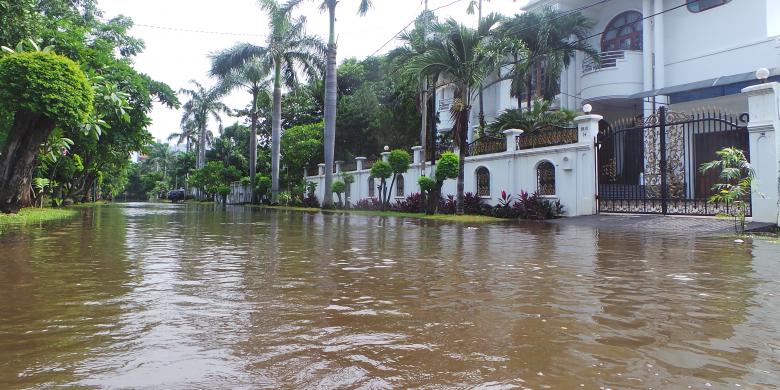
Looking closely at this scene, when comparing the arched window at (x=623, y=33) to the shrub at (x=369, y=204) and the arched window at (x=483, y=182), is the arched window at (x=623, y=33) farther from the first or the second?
the shrub at (x=369, y=204)

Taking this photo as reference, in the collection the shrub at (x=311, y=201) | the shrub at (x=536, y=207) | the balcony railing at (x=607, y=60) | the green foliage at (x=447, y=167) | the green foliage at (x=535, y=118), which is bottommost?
the shrub at (x=536, y=207)

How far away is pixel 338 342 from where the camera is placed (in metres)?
3.29

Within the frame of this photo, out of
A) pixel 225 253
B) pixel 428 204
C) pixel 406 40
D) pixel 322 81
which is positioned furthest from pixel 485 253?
pixel 322 81

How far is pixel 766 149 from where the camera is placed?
12.3m

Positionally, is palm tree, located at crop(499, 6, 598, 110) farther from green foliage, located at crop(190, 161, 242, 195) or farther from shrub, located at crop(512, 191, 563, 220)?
green foliage, located at crop(190, 161, 242, 195)

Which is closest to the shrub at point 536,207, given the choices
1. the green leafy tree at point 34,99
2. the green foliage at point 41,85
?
the green leafy tree at point 34,99

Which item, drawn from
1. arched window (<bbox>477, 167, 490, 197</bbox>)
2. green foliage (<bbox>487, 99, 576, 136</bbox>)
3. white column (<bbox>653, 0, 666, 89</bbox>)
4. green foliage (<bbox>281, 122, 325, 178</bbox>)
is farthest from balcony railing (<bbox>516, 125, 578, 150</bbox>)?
green foliage (<bbox>281, 122, 325, 178</bbox>)

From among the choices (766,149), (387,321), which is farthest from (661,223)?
(387,321)

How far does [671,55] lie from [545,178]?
9009mm

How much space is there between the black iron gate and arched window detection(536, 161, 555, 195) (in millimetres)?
1774

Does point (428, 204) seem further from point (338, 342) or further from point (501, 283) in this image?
point (338, 342)

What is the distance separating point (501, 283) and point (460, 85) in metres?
15.3

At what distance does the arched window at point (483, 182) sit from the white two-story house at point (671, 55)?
590cm

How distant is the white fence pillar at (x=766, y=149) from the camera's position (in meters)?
12.1
